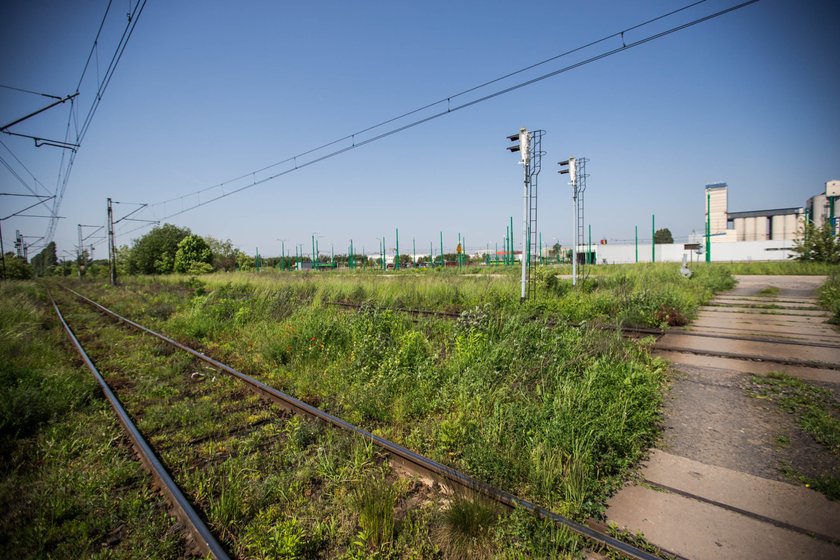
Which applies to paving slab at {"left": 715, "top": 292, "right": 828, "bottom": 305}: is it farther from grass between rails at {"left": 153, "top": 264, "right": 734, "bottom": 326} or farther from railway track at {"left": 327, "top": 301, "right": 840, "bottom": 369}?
railway track at {"left": 327, "top": 301, "right": 840, "bottom": 369}

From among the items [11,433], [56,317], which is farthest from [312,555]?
[56,317]

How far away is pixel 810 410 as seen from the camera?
4.59m

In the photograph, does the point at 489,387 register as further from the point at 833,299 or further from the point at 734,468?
the point at 833,299

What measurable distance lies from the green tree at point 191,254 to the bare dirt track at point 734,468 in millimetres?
56313

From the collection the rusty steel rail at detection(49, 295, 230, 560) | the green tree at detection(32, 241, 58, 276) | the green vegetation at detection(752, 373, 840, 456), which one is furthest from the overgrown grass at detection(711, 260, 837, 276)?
the green tree at detection(32, 241, 58, 276)

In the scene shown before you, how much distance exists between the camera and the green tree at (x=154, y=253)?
5718 centimetres

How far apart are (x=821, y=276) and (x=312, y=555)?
27.9 metres

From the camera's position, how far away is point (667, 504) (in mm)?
3129

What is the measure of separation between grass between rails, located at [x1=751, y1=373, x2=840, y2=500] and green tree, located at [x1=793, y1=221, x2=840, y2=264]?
86.6 ft

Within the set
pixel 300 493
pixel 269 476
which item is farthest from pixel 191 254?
pixel 300 493

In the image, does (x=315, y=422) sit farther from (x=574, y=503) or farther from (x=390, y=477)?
(x=574, y=503)

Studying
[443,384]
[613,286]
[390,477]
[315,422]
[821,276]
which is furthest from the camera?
[821,276]

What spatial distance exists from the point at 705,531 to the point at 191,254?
6084 centimetres

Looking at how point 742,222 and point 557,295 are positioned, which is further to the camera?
point 742,222
